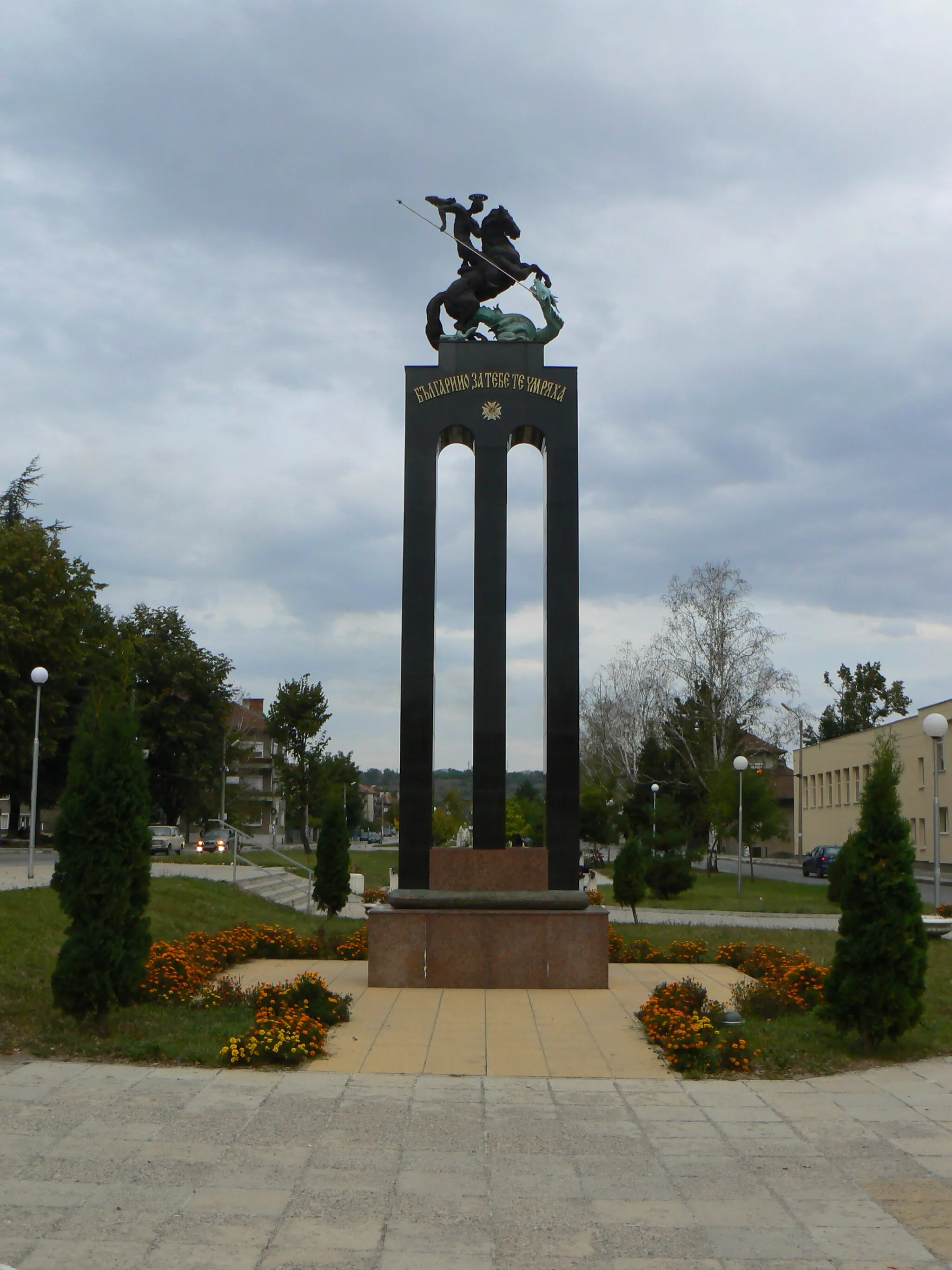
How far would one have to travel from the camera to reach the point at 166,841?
3741 cm

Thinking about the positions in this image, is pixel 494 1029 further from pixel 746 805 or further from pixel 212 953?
pixel 746 805

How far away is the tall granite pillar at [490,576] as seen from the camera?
12.4 metres

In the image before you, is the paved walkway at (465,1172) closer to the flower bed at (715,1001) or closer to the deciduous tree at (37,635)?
the flower bed at (715,1001)

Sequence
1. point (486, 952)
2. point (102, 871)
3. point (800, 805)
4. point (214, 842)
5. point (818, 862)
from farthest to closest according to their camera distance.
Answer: point (800, 805)
point (818, 862)
point (214, 842)
point (486, 952)
point (102, 871)

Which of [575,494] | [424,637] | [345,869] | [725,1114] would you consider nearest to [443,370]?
[575,494]

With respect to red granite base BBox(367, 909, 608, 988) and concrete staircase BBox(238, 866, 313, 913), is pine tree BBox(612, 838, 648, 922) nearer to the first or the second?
concrete staircase BBox(238, 866, 313, 913)

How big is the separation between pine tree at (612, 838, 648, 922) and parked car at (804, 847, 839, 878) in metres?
23.6

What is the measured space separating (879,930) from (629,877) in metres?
12.6

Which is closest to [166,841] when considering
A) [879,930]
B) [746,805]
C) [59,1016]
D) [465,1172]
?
[746,805]

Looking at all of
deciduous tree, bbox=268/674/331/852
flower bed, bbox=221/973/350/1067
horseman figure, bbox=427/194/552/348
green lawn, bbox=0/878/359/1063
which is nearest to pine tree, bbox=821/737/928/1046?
flower bed, bbox=221/973/350/1067

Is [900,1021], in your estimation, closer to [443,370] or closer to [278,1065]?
[278,1065]

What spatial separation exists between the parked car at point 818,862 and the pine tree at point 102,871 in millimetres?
37284

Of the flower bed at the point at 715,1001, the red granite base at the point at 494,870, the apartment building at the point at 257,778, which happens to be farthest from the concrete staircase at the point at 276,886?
the red granite base at the point at 494,870

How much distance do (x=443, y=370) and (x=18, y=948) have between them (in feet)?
26.0
